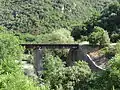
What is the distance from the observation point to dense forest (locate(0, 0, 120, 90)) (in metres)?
28.2

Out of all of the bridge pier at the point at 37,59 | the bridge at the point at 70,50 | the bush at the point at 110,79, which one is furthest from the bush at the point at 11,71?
the bridge at the point at 70,50

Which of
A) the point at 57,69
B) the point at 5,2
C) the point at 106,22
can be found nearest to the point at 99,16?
the point at 106,22

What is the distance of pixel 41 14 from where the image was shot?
315ft

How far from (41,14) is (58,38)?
30159 mm

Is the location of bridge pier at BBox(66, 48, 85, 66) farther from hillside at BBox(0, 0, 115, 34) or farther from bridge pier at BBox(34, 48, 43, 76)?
hillside at BBox(0, 0, 115, 34)

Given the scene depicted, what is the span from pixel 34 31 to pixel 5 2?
14.3 m

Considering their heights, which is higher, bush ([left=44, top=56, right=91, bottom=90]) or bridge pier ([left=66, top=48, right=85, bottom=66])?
bush ([left=44, top=56, right=91, bottom=90])

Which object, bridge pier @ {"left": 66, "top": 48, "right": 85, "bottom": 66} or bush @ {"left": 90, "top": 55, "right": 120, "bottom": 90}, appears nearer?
bush @ {"left": 90, "top": 55, "right": 120, "bottom": 90}

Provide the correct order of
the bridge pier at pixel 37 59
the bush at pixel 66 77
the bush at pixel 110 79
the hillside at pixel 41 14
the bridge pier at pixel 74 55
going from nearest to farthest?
the bush at pixel 110 79
the bush at pixel 66 77
the bridge pier at pixel 37 59
the bridge pier at pixel 74 55
the hillside at pixel 41 14

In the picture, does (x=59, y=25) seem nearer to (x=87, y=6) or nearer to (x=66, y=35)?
(x=87, y=6)

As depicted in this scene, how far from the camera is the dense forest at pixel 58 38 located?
28.2m

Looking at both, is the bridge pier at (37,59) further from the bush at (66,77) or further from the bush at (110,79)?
the bush at (110,79)

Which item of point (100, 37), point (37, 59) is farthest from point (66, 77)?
point (37, 59)

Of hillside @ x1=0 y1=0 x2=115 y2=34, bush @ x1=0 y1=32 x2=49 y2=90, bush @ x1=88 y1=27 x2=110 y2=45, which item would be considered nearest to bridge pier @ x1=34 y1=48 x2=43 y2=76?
bush @ x1=0 y1=32 x2=49 y2=90
